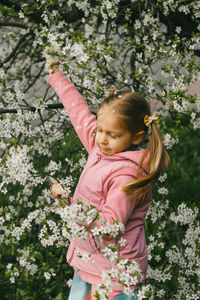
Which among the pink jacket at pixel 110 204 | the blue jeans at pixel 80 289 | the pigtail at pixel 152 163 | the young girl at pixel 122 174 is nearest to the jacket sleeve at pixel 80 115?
the pink jacket at pixel 110 204

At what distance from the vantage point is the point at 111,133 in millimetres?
2053

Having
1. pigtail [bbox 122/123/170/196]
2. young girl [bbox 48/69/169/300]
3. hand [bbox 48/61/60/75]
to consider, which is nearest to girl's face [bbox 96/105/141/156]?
young girl [bbox 48/69/169/300]

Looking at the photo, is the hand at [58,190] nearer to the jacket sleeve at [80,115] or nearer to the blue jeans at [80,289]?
the jacket sleeve at [80,115]

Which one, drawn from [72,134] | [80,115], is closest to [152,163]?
[80,115]

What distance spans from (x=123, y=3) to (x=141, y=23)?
0.61m

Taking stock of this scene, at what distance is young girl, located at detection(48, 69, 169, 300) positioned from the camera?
1.99 metres

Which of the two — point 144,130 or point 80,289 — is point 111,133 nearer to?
point 144,130

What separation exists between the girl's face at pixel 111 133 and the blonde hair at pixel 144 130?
→ 27mm

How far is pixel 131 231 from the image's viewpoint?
7.08 ft

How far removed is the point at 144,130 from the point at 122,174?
0.92ft

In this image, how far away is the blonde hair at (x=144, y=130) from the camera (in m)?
2.05

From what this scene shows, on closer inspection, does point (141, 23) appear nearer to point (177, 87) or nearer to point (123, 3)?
point (123, 3)

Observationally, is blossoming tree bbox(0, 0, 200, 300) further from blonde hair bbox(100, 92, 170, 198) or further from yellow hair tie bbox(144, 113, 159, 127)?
yellow hair tie bbox(144, 113, 159, 127)

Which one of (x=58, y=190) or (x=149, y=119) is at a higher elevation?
(x=149, y=119)
